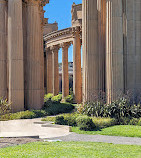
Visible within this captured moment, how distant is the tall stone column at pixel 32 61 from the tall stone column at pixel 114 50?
1091 cm

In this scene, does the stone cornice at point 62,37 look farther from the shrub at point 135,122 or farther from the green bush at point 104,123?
the green bush at point 104,123

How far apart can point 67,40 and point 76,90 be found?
11443 millimetres

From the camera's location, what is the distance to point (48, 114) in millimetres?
29203

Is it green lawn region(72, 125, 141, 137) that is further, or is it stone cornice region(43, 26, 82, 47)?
stone cornice region(43, 26, 82, 47)

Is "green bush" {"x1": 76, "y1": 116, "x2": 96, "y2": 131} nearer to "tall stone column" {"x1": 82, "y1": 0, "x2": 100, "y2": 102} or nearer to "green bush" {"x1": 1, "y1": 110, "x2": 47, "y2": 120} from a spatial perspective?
"tall stone column" {"x1": 82, "y1": 0, "x2": 100, "y2": 102}

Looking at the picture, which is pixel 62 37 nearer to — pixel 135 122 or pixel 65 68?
pixel 65 68

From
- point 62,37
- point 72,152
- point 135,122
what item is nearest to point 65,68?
point 62,37

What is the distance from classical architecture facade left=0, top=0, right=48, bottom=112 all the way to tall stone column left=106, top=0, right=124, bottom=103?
36.3ft

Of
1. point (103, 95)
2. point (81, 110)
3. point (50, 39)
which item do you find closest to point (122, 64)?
point (103, 95)

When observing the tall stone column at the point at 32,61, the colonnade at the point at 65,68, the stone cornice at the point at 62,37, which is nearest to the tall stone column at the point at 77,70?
the colonnade at the point at 65,68

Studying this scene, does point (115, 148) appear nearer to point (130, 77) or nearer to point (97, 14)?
point (130, 77)

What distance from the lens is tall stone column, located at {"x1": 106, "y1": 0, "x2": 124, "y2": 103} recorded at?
23688mm

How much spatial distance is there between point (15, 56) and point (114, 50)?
12.1 meters

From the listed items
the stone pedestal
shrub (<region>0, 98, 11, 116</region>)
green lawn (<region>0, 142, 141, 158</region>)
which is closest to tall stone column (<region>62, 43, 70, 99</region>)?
the stone pedestal
